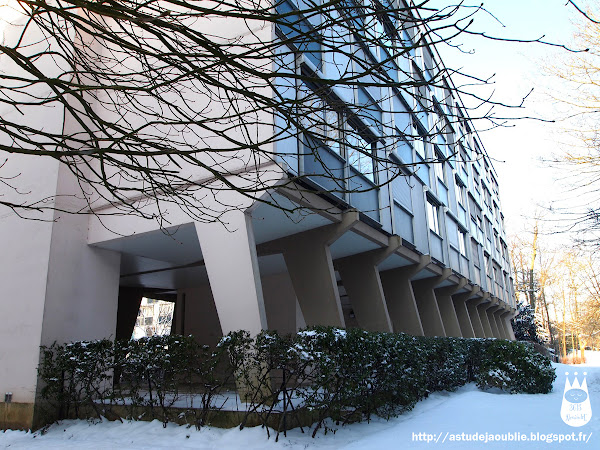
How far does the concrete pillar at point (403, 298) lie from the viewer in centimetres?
1457

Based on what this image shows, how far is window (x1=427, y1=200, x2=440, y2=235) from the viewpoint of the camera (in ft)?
53.7

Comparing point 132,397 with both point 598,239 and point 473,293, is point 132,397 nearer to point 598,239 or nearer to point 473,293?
point 598,239

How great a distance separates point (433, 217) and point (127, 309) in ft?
35.3

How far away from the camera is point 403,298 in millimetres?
14836

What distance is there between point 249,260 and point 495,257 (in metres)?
24.7

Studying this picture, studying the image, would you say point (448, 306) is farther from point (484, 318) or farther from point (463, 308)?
point (484, 318)

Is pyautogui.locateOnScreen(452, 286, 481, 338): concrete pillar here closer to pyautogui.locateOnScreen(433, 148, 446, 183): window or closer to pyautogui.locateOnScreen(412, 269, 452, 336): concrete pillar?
pyautogui.locateOnScreen(412, 269, 452, 336): concrete pillar

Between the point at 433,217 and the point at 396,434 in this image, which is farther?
the point at 433,217

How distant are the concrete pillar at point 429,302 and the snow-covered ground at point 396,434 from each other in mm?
7891

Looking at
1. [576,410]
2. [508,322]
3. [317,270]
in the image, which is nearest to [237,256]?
[317,270]

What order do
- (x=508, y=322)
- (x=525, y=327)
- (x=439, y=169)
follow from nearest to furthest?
(x=439, y=169), (x=508, y=322), (x=525, y=327)

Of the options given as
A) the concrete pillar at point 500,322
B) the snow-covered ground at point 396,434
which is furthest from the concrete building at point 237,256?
the concrete pillar at point 500,322

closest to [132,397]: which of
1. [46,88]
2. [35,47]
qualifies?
[46,88]

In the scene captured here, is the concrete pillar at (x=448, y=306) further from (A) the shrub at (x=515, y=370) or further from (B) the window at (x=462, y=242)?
(A) the shrub at (x=515, y=370)
